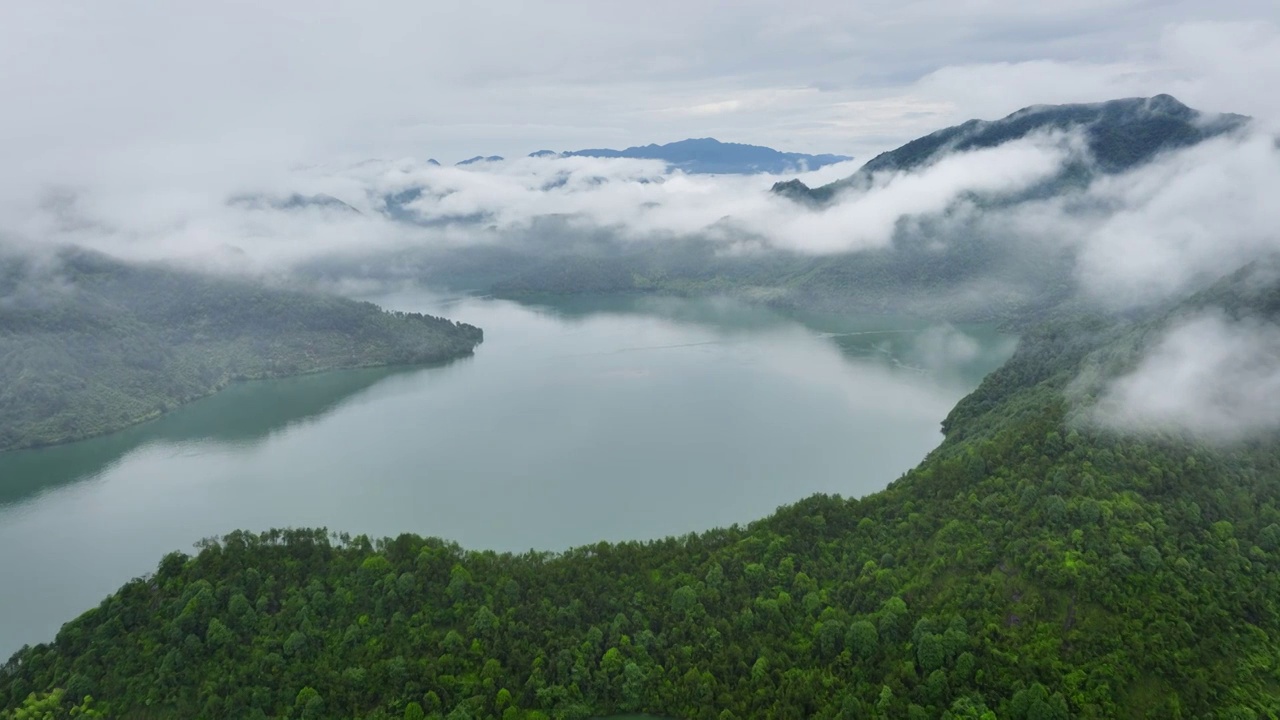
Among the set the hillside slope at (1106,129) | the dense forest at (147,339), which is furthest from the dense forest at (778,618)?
the hillside slope at (1106,129)

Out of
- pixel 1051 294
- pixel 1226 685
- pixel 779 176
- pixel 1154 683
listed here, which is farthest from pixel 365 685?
pixel 779 176


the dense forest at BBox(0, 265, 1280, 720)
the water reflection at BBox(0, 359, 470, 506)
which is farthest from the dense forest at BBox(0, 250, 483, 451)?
the dense forest at BBox(0, 265, 1280, 720)

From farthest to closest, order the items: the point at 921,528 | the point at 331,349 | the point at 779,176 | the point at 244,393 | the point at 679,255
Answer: the point at 779,176 → the point at 679,255 → the point at 331,349 → the point at 244,393 → the point at 921,528

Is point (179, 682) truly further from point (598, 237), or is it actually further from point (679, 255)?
point (598, 237)

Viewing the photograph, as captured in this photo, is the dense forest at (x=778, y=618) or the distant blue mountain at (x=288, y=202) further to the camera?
the distant blue mountain at (x=288, y=202)

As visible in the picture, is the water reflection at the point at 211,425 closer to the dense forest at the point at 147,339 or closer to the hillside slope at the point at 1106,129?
the dense forest at the point at 147,339

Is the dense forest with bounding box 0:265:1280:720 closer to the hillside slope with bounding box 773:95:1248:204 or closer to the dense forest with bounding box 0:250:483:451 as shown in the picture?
the dense forest with bounding box 0:250:483:451
